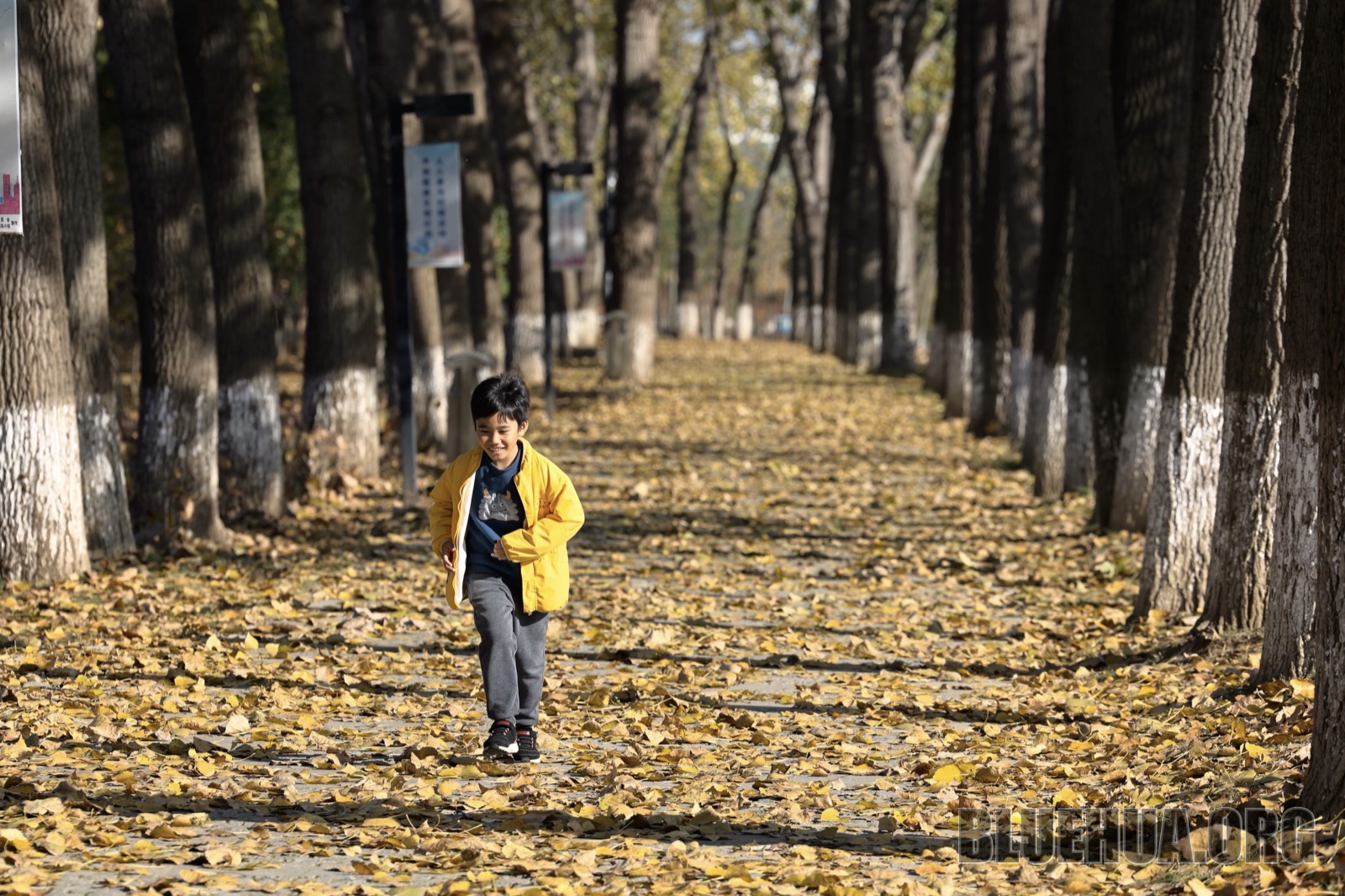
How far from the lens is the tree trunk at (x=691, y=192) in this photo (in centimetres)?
5588

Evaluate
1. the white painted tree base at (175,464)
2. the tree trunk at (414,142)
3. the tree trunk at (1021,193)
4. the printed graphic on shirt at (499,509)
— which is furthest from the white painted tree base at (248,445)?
the tree trunk at (1021,193)

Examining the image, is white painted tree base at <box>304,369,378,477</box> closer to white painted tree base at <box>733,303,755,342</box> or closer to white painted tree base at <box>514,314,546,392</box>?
white painted tree base at <box>514,314,546,392</box>

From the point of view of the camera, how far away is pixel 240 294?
14.7 m

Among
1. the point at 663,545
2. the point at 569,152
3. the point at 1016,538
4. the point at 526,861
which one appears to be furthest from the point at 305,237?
the point at 569,152

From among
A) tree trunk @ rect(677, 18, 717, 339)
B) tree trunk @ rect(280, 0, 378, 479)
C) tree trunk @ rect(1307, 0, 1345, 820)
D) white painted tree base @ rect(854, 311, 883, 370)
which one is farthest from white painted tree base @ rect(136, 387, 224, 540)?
tree trunk @ rect(677, 18, 717, 339)

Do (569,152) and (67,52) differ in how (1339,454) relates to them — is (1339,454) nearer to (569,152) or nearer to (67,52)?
(67,52)

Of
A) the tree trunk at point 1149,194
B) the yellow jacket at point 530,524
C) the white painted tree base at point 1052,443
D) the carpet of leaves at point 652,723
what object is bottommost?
the carpet of leaves at point 652,723

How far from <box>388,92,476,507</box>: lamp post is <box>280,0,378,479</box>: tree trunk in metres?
1.33

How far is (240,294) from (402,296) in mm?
1445

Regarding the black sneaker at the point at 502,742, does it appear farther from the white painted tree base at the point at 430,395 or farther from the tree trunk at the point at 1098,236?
the white painted tree base at the point at 430,395

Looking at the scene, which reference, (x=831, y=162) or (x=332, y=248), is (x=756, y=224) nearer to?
(x=831, y=162)

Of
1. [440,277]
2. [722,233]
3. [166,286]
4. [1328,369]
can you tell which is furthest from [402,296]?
[722,233]

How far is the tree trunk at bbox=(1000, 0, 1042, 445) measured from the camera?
20.5m

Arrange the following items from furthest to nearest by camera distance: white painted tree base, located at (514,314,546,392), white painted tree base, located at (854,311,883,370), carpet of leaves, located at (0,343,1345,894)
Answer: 1. white painted tree base, located at (854,311,883,370)
2. white painted tree base, located at (514,314,546,392)
3. carpet of leaves, located at (0,343,1345,894)
